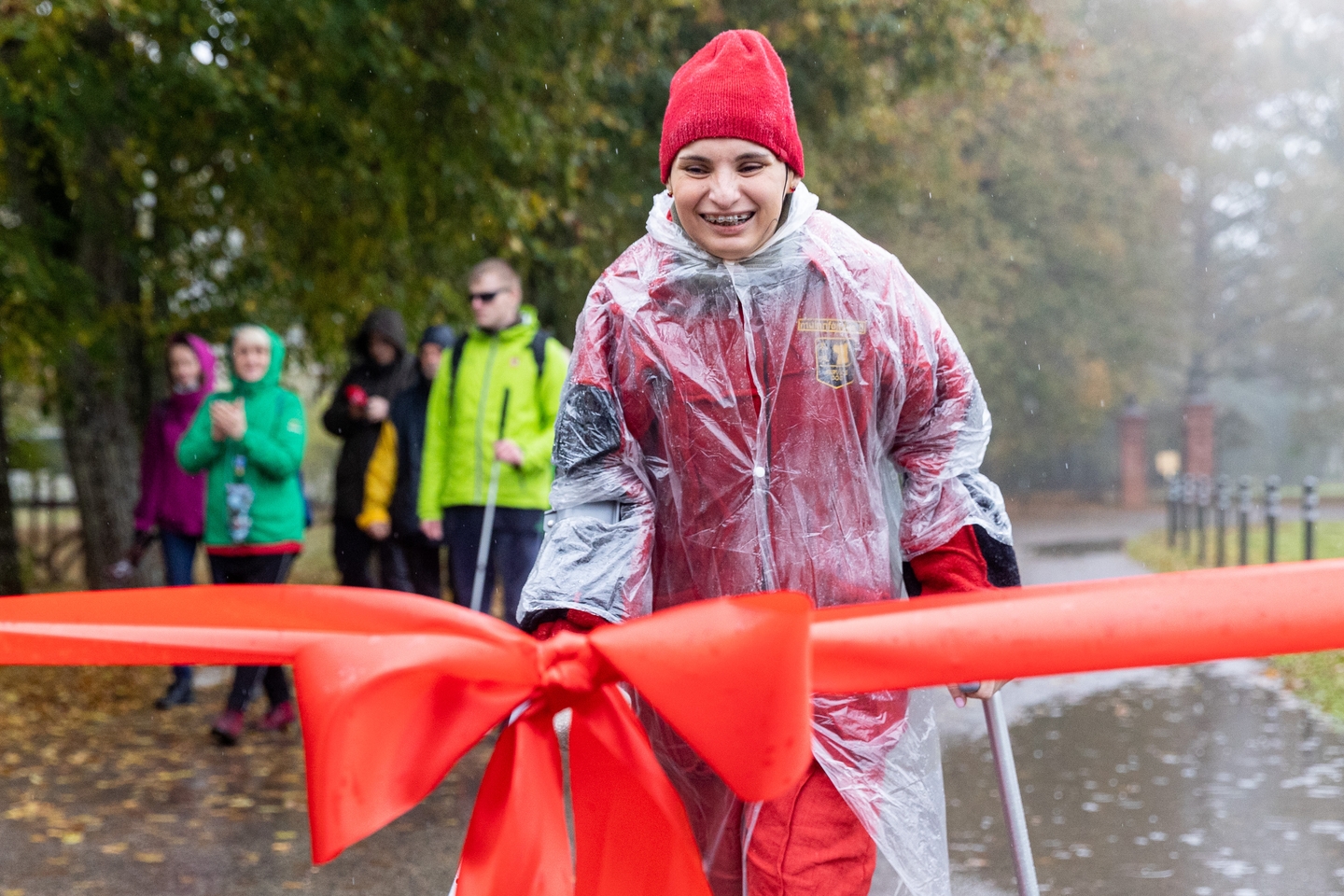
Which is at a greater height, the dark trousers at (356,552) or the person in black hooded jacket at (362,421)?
the person in black hooded jacket at (362,421)

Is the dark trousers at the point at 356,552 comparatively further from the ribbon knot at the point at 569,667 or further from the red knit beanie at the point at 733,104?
the ribbon knot at the point at 569,667

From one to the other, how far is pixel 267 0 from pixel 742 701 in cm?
614

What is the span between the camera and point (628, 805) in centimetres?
206

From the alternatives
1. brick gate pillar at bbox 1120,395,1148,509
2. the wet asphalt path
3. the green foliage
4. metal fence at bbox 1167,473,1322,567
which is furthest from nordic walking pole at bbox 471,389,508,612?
brick gate pillar at bbox 1120,395,1148,509

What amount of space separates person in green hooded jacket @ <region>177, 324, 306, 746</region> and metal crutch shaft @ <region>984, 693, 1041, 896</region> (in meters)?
4.46

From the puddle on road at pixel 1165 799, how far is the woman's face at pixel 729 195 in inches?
102

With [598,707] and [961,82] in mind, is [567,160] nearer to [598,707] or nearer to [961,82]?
[961,82]

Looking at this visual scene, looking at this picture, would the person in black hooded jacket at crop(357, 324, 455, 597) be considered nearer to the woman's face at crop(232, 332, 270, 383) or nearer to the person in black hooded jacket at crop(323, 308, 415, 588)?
the person in black hooded jacket at crop(323, 308, 415, 588)

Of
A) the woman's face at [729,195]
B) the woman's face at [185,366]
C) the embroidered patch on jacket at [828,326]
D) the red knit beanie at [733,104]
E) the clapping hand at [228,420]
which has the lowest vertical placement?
the clapping hand at [228,420]

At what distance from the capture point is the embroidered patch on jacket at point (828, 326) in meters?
2.55

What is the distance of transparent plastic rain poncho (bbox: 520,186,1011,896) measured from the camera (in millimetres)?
2539

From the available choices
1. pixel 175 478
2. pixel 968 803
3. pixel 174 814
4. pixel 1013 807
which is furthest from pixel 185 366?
pixel 1013 807

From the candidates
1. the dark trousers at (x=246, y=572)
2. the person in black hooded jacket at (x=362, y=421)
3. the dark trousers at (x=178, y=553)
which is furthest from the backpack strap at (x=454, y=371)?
the dark trousers at (x=178, y=553)

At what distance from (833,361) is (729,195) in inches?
12.9
